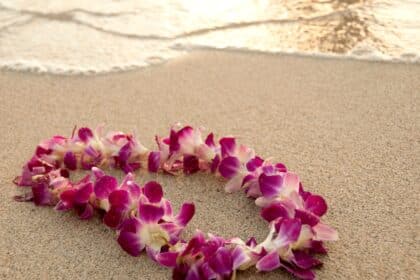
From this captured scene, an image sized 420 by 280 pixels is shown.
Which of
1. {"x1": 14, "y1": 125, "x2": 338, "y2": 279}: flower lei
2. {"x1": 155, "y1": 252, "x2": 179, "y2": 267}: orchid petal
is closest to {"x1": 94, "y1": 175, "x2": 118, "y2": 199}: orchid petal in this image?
{"x1": 14, "y1": 125, "x2": 338, "y2": 279}: flower lei

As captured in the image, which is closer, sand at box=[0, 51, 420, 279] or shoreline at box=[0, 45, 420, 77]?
sand at box=[0, 51, 420, 279]

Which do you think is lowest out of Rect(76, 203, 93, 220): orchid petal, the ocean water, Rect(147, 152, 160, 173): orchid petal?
Rect(76, 203, 93, 220): orchid petal

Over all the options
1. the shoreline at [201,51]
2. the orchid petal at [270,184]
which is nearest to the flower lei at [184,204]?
the orchid petal at [270,184]

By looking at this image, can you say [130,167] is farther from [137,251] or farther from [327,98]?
[327,98]

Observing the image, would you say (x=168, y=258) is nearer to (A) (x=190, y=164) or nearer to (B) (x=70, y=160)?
(A) (x=190, y=164)

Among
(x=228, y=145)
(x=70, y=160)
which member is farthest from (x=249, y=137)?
(x=70, y=160)

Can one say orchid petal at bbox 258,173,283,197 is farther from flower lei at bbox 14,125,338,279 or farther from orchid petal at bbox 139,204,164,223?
orchid petal at bbox 139,204,164,223

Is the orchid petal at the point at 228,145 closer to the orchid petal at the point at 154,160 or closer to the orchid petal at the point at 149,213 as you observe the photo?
the orchid petal at the point at 154,160
